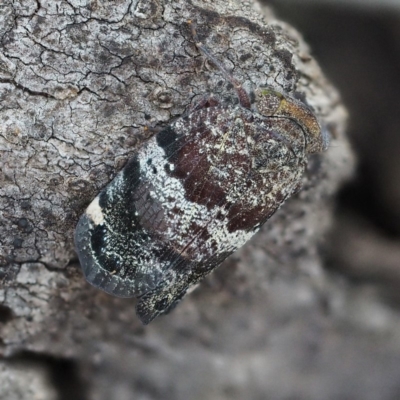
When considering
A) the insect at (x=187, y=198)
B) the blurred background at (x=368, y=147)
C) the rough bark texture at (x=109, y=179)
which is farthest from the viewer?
the blurred background at (x=368, y=147)

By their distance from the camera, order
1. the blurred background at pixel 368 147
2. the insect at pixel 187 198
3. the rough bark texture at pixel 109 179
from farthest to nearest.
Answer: the blurred background at pixel 368 147, the rough bark texture at pixel 109 179, the insect at pixel 187 198

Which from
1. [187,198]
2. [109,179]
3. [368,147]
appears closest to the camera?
[187,198]

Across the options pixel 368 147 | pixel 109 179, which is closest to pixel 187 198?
pixel 109 179

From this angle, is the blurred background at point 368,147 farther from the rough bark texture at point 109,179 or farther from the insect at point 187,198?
the insect at point 187,198

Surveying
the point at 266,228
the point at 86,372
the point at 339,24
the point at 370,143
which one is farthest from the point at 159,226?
the point at 339,24

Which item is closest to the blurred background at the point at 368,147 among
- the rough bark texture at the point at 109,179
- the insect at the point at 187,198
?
the rough bark texture at the point at 109,179

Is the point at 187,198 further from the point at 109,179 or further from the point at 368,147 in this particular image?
the point at 368,147

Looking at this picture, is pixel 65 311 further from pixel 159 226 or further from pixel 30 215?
pixel 159 226

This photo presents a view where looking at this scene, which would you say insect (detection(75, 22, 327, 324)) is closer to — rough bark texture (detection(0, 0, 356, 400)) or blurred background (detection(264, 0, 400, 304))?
rough bark texture (detection(0, 0, 356, 400))
